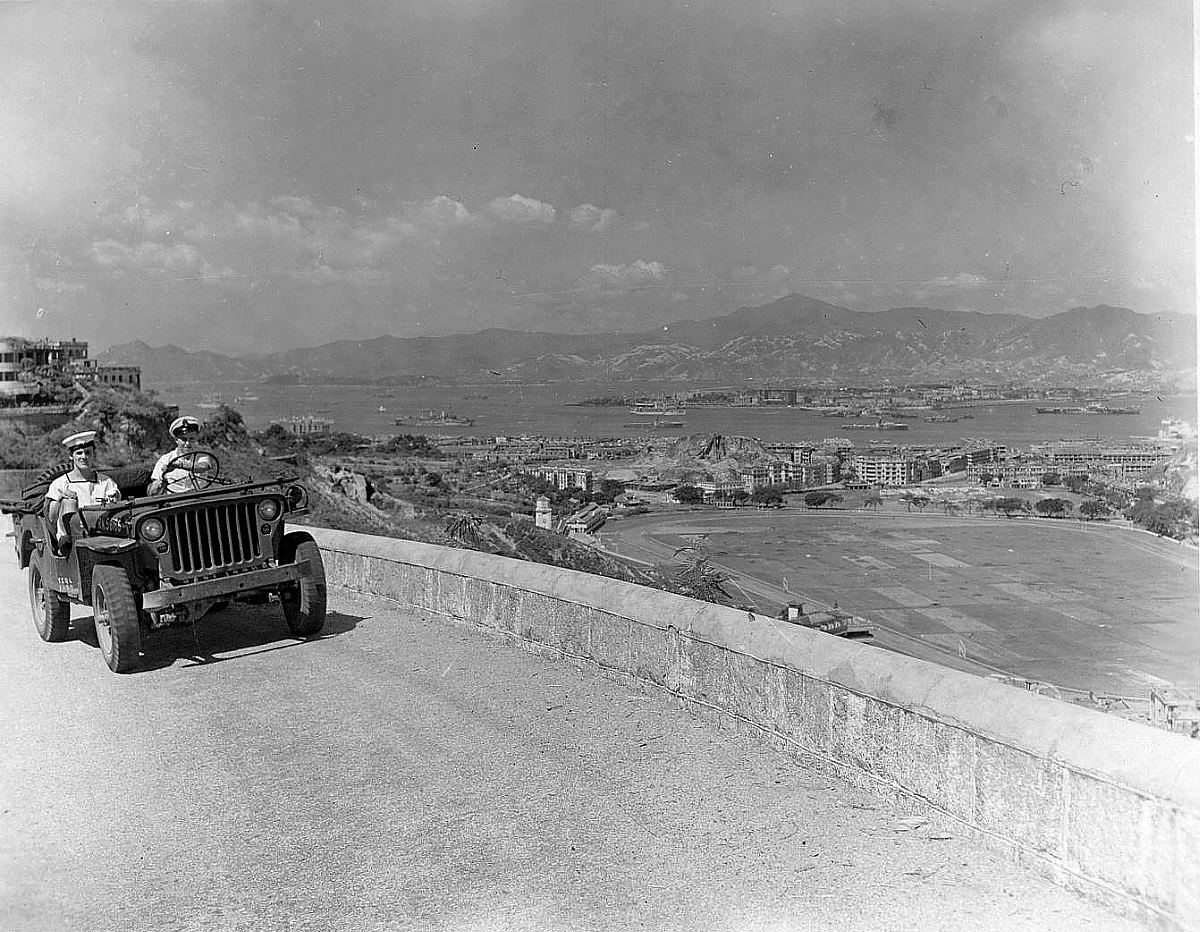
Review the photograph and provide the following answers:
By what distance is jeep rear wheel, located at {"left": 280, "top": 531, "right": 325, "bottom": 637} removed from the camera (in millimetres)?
9039

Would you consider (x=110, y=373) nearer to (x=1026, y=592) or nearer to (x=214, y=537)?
(x=1026, y=592)

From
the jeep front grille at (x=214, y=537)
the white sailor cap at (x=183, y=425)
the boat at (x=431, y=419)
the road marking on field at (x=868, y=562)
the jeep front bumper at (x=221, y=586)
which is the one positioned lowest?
the road marking on field at (x=868, y=562)

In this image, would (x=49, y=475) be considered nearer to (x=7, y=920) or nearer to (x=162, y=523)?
(x=162, y=523)

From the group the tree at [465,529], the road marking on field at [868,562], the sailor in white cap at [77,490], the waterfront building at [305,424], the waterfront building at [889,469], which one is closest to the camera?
the sailor in white cap at [77,490]

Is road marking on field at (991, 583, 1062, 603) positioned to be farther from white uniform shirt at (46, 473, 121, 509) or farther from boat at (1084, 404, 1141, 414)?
white uniform shirt at (46, 473, 121, 509)

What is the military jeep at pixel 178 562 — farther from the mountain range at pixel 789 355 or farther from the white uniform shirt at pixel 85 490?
the mountain range at pixel 789 355

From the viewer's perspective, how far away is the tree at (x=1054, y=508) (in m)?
25.3

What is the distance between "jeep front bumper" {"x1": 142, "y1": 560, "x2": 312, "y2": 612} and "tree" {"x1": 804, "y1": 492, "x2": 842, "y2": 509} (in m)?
20.1

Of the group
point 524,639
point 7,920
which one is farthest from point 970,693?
point 524,639

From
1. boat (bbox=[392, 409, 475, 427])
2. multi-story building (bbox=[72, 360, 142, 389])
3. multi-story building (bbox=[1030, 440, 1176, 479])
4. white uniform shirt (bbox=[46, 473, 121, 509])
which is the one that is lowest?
multi-story building (bbox=[1030, 440, 1176, 479])

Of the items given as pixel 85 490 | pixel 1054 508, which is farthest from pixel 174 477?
pixel 1054 508

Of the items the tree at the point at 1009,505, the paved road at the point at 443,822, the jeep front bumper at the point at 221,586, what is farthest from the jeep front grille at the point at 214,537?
the tree at the point at 1009,505

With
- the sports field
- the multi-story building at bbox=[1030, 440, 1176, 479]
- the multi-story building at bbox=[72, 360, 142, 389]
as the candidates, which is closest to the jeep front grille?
the sports field

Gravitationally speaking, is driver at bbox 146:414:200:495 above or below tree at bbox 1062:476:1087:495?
above
